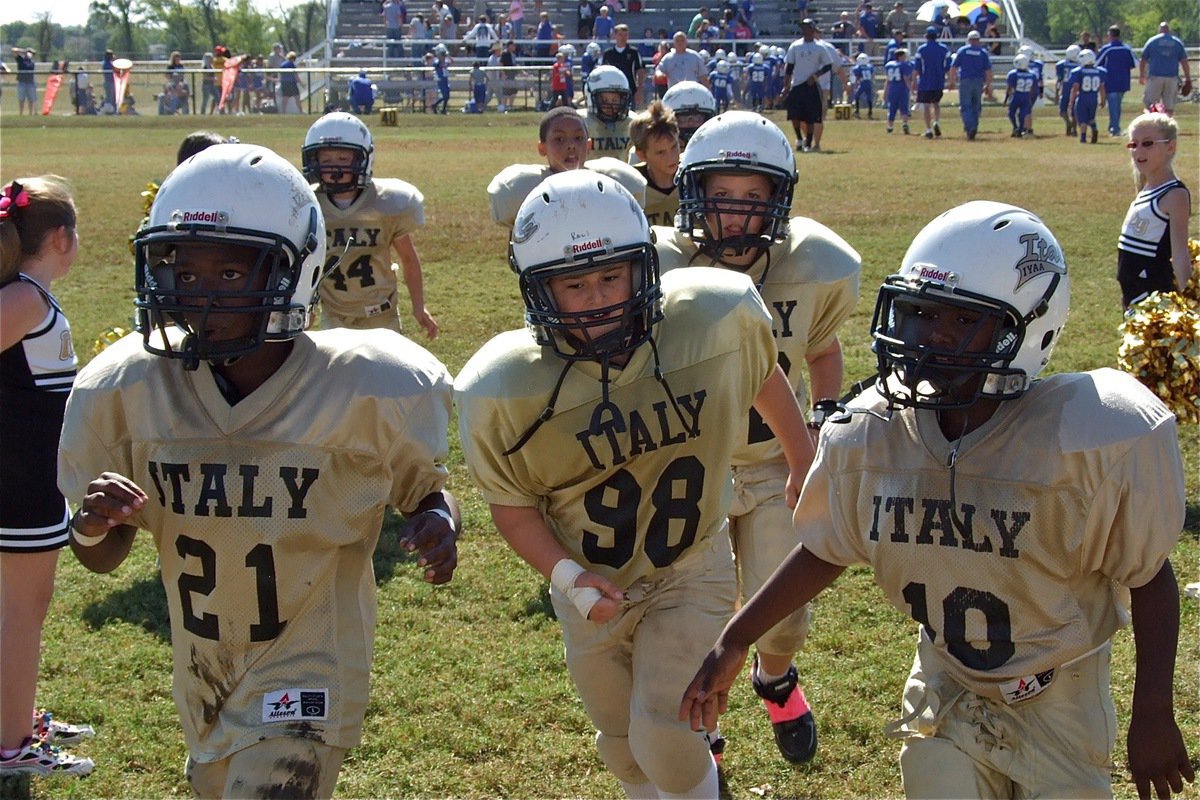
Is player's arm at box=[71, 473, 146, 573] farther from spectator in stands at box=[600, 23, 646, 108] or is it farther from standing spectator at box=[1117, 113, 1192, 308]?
spectator in stands at box=[600, 23, 646, 108]

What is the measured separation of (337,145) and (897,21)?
116 feet

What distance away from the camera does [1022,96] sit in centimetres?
2764

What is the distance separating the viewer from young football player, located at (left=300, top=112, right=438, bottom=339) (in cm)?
779

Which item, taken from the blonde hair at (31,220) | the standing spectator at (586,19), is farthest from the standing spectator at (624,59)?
the blonde hair at (31,220)

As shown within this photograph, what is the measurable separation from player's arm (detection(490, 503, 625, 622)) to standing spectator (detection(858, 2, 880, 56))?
120ft

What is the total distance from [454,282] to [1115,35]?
18.8 metres

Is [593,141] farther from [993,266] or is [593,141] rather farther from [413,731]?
[993,266]

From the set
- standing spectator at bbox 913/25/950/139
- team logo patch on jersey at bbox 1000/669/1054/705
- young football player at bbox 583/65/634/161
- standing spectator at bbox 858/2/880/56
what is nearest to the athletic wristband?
team logo patch on jersey at bbox 1000/669/1054/705

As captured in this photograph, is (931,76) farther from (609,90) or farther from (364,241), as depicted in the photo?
(364,241)

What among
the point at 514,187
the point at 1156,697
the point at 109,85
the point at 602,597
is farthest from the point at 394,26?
the point at 1156,697

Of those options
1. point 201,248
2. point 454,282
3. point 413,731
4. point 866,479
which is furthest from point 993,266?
point 454,282

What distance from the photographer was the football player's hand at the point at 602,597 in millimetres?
3457

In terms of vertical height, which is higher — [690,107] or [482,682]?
[690,107]

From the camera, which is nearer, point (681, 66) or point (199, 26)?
point (681, 66)
